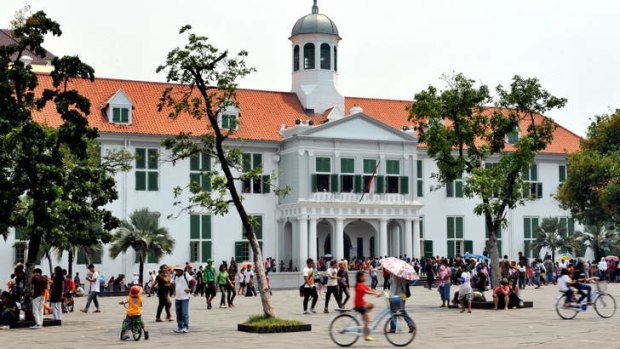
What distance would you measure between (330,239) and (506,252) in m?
11.7

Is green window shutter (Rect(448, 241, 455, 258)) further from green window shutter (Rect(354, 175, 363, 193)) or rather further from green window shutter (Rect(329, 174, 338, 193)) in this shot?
green window shutter (Rect(329, 174, 338, 193))

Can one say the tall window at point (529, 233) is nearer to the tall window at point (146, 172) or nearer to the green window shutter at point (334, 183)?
the green window shutter at point (334, 183)

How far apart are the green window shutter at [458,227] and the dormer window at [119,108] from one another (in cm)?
2089

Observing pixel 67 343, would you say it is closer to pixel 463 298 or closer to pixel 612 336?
pixel 612 336

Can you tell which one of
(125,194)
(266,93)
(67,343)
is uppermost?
(266,93)

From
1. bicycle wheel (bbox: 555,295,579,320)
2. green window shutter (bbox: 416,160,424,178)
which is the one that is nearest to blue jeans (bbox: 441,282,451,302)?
bicycle wheel (bbox: 555,295,579,320)

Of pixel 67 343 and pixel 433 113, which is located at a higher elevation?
pixel 433 113

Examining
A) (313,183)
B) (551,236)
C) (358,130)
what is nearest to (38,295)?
(313,183)

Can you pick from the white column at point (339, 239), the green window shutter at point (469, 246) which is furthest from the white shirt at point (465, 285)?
the green window shutter at point (469, 246)

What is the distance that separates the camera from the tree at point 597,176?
186 ft

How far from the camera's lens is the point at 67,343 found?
74.5 ft

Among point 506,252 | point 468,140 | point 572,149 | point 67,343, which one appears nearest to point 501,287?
point 468,140

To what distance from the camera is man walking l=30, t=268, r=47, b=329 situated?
2684 centimetres

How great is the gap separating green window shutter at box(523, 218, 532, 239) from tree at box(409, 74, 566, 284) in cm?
3378
